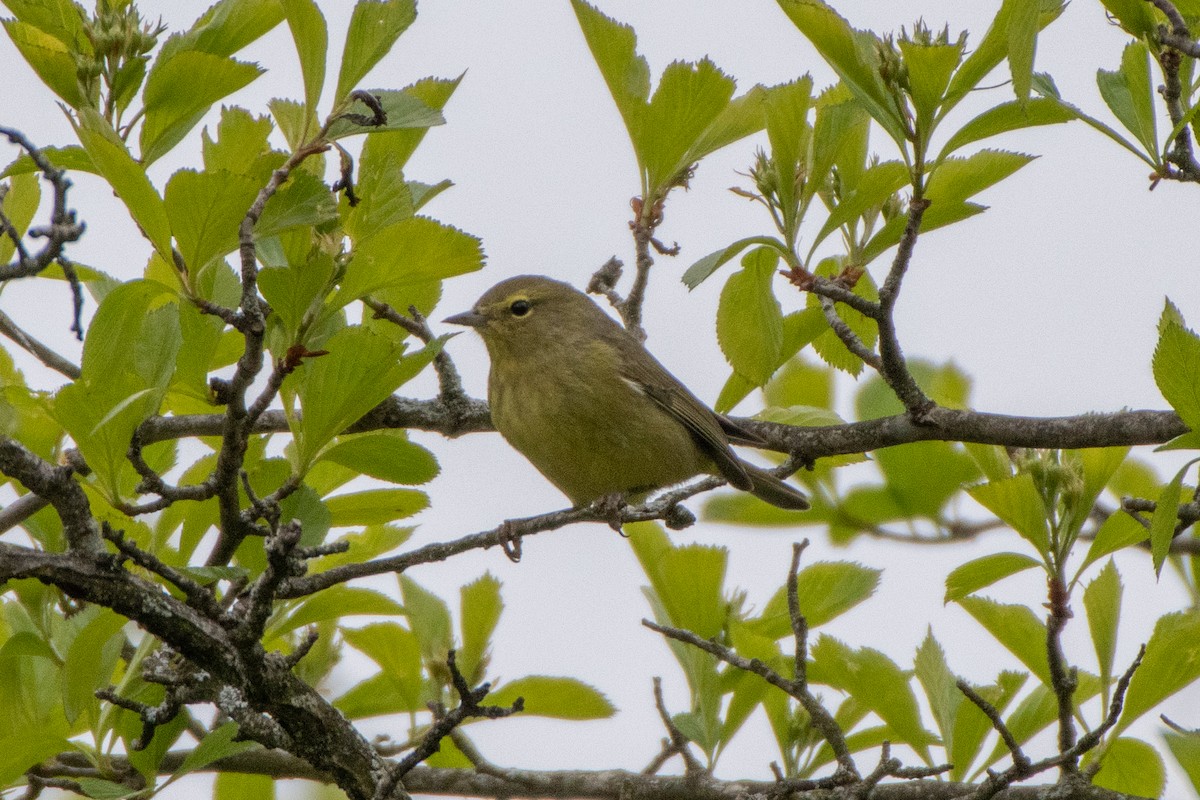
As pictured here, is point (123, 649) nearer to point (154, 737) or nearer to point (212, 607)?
point (154, 737)

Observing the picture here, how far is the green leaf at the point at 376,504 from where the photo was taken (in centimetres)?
378

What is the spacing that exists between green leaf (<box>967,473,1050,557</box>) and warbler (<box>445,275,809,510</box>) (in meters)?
1.35

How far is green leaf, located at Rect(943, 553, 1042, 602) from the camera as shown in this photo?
3723mm

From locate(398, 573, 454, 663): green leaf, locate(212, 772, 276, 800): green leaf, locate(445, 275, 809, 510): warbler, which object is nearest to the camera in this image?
locate(212, 772, 276, 800): green leaf

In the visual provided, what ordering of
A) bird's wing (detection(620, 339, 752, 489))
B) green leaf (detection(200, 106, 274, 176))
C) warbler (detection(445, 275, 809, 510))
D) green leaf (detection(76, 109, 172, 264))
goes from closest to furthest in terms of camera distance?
green leaf (detection(76, 109, 172, 264)) < green leaf (detection(200, 106, 274, 176)) < warbler (detection(445, 275, 809, 510)) < bird's wing (detection(620, 339, 752, 489))

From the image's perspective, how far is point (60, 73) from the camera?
304 cm

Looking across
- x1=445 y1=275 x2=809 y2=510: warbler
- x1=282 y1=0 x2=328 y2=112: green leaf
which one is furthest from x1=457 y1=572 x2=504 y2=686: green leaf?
x1=282 y1=0 x2=328 y2=112: green leaf

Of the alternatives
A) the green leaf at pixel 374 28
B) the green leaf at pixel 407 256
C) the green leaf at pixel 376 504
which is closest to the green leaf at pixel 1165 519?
the green leaf at pixel 407 256

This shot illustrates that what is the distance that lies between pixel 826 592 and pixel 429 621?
Answer: 1417 mm

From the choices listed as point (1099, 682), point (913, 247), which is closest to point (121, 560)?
point (913, 247)

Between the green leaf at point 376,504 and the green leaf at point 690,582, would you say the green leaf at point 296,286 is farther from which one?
the green leaf at point 690,582

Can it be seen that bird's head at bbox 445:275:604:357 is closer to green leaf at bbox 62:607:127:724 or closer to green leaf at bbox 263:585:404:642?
green leaf at bbox 263:585:404:642

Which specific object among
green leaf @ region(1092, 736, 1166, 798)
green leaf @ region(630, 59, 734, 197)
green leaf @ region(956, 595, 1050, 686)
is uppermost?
green leaf @ region(630, 59, 734, 197)

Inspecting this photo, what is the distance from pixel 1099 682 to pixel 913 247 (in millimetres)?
1814
